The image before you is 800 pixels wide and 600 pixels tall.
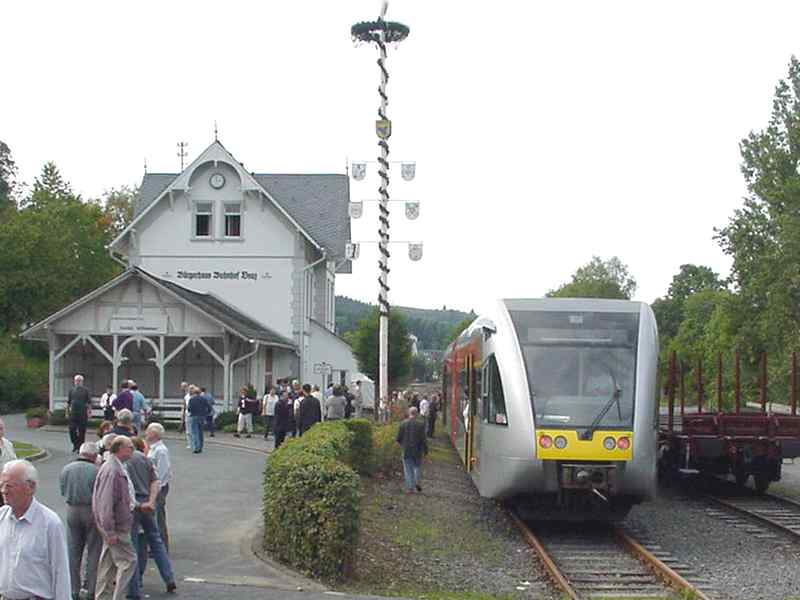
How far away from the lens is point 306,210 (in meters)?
47.9

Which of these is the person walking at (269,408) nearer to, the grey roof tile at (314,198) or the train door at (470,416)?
the train door at (470,416)

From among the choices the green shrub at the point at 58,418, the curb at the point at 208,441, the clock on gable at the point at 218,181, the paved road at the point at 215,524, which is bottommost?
the paved road at the point at 215,524

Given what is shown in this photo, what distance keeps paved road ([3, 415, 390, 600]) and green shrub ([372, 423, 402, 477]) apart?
7.12ft

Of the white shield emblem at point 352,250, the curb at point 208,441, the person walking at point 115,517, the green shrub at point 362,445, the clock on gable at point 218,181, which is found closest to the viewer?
the person walking at point 115,517

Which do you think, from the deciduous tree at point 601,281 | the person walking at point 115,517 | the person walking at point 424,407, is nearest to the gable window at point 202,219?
the person walking at point 424,407

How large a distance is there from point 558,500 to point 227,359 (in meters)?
20.9

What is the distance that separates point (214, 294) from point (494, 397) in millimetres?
27456

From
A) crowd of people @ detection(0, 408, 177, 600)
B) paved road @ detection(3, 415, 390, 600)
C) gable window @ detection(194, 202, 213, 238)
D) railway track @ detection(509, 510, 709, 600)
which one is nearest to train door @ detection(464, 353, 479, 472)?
railway track @ detection(509, 510, 709, 600)

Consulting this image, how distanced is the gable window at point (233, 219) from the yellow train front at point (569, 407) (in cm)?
2575

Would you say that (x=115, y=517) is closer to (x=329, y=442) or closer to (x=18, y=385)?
(x=329, y=442)

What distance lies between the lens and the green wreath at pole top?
3316 centimetres

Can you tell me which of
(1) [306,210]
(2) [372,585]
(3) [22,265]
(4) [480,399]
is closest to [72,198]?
(3) [22,265]

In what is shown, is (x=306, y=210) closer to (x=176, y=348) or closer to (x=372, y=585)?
(x=176, y=348)

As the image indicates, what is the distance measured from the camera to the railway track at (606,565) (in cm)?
1264
